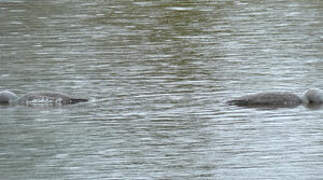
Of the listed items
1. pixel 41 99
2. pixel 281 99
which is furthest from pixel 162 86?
pixel 281 99

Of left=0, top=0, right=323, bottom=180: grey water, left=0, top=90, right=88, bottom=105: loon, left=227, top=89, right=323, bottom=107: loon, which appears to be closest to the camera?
left=0, top=0, right=323, bottom=180: grey water

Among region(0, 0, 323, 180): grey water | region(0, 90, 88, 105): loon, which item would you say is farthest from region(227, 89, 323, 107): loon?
region(0, 90, 88, 105): loon

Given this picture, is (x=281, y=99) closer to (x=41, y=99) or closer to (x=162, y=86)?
(x=162, y=86)

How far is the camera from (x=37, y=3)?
1462 inches

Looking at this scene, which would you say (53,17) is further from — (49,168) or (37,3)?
(49,168)

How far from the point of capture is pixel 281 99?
63.0 ft

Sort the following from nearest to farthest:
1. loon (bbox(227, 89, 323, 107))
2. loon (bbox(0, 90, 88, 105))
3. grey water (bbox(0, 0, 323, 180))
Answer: grey water (bbox(0, 0, 323, 180)) → loon (bbox(227, 89, 323, 107)) → loon (bbox(0, 90, 88, 105))

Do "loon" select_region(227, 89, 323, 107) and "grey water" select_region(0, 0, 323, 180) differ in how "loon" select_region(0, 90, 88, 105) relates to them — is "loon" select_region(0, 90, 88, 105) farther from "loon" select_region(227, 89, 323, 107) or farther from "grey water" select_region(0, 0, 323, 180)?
"loon" select_region(227, 89, 323, 107)

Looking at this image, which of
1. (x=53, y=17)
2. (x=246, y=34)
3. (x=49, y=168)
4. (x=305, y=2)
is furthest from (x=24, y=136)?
(x=305, y=2)

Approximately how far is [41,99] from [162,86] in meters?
2.60

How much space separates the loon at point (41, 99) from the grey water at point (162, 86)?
284 millimetres

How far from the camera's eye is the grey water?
15.3 meters

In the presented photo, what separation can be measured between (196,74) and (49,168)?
326 inches

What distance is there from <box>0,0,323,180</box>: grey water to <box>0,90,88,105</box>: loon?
0.28m
